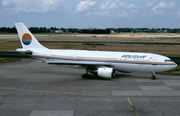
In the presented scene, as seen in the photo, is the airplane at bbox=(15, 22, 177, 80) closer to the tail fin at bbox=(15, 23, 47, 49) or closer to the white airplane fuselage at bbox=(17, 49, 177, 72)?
the white airplane fuselage at bbox=(17, 49, 177, 72)

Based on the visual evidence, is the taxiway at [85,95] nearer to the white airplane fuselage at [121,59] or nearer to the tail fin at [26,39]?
the white airplane fuselage at [121,59]

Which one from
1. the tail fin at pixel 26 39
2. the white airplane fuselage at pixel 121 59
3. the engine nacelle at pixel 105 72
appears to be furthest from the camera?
the tail fin at pixel 26 39

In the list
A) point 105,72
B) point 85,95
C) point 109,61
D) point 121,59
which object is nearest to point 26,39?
point 109,61

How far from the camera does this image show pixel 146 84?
108ft

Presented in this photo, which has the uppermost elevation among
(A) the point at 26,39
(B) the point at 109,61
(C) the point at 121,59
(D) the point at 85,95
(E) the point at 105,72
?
(A) the point at 26,39

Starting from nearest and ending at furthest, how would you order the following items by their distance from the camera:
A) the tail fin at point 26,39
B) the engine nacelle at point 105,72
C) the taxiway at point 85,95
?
the taxiway at point 85,95 < the engine nacelle at point 105,72 < the tail fin at point 26,39

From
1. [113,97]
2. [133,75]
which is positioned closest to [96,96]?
[113,97]

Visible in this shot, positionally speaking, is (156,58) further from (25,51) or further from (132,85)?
(25,51)

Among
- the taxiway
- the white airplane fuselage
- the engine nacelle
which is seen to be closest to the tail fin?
the white airplane fuselage

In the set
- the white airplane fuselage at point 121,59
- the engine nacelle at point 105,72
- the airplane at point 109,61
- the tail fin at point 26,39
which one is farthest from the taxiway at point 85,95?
the tail fin at point 26,39

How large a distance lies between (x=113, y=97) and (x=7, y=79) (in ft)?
50.7

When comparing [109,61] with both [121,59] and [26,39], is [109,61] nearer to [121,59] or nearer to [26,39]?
[121,59]

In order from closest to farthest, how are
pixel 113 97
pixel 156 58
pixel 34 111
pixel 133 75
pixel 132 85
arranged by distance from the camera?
pixel 34 111
pixel 113 97
pixel 132 85
pixel 156 58
pixel 133 75

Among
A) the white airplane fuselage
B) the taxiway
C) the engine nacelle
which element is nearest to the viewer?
the taxiway
